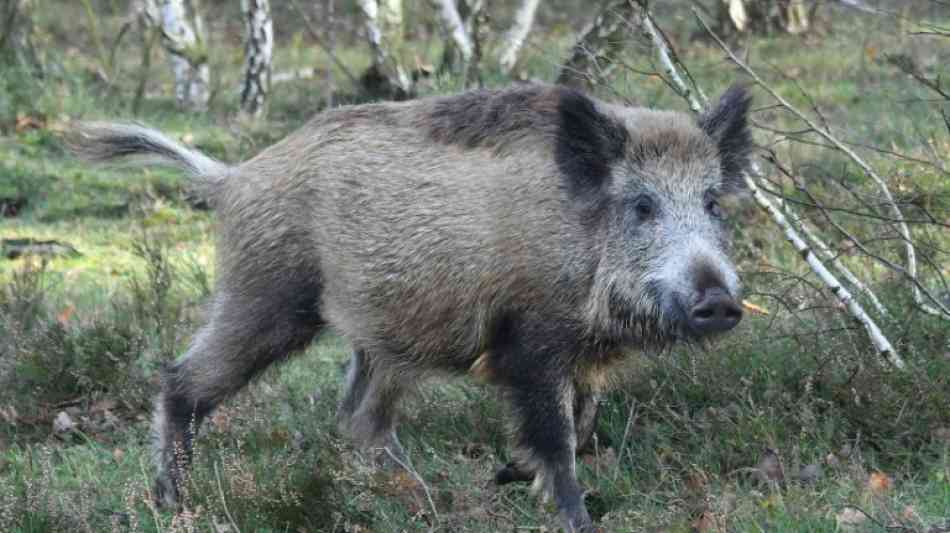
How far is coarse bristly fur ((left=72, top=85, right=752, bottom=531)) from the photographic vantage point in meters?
4.38

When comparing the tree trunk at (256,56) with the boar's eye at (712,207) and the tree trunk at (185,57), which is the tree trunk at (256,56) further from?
the boar's eye at (712,207)

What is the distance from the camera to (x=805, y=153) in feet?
26.3

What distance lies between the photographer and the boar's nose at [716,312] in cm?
399

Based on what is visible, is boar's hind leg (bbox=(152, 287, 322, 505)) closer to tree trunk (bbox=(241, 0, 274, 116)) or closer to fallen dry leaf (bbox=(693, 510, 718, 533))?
fallen dry leaf (bbox=(693, 510, 718, 533))

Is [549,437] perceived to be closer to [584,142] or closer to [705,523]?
[705,523]

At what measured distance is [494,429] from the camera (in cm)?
516

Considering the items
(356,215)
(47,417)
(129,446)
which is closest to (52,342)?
(47,417)

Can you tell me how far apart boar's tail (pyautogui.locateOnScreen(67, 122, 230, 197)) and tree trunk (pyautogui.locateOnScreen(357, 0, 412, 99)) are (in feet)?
Result: 12.2

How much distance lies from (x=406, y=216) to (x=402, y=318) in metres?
0.36

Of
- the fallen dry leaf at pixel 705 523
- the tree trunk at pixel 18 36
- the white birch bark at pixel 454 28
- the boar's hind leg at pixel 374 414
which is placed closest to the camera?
the fallen dry leaf at pixel 705 523

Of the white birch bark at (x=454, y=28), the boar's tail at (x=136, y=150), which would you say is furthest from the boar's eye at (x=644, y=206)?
the white birch bark at (x=454, y=28)

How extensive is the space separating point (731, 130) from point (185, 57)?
23.5 ft

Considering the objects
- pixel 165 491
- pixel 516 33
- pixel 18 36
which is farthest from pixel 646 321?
pixel 18 36

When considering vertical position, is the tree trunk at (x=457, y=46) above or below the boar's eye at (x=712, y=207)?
above
